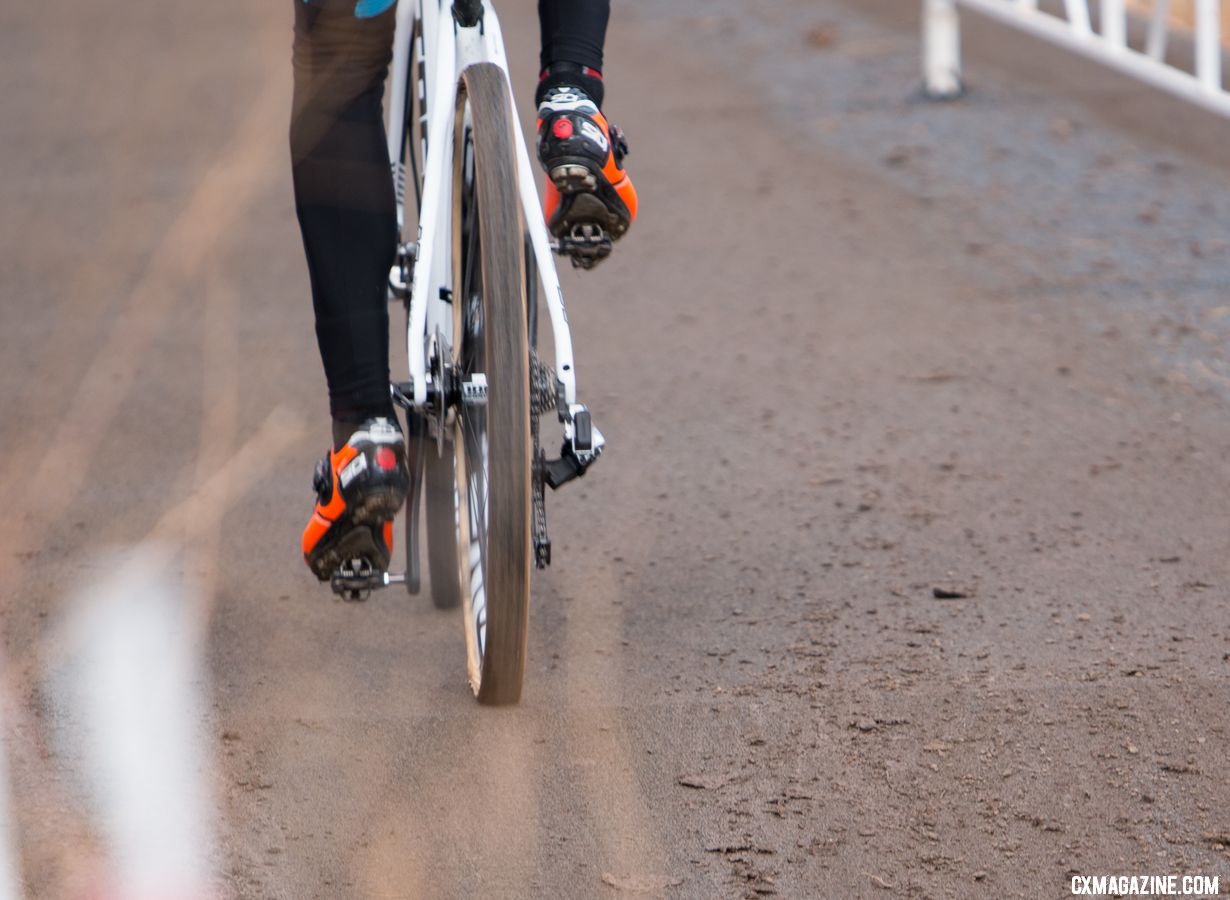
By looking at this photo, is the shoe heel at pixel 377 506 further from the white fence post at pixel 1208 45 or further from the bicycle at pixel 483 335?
the white fence post at pixel 1208 45

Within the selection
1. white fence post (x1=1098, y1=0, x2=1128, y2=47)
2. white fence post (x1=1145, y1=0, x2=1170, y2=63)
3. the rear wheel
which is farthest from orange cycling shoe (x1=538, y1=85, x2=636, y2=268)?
white fence post (x1=1098, y1=0, x2=1128, y2=47)

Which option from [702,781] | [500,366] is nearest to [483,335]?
[500,366]

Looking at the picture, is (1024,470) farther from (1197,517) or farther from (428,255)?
(428,255)

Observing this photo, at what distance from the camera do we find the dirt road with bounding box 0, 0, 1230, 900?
2826 mm

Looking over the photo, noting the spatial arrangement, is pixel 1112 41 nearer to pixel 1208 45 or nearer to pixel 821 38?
pixel 1208 45

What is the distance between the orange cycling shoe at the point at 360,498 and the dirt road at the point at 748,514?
12.6 inches

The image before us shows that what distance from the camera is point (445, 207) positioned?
3.06 metres

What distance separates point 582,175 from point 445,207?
0.24 metres

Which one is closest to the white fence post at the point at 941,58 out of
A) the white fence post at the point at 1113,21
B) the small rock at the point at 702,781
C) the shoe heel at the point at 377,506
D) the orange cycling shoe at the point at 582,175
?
the white fence post at the point at 1113,21

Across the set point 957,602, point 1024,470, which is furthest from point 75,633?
point 1024,470

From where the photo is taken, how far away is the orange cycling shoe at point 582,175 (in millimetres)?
3033

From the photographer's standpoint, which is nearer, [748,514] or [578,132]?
[578,132]

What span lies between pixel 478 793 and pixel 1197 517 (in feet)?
6.40

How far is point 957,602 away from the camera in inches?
144
